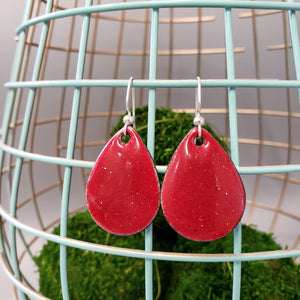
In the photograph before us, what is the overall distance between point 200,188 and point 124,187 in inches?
2.0

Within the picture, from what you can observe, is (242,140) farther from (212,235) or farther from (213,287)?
(212,235)

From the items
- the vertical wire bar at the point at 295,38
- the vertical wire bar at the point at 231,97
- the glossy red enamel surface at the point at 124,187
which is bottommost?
the glossy red enamel surface at the point at 124,187

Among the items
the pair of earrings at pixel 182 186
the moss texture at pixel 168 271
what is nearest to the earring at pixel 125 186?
the pair of earrings at pixel 182 186

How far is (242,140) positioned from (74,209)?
357 millimetres

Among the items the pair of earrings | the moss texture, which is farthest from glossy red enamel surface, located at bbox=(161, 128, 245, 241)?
the moss texture

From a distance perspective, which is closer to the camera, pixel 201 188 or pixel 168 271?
pixel 201 188

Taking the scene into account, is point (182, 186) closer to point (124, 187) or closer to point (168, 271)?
point (124, 187)

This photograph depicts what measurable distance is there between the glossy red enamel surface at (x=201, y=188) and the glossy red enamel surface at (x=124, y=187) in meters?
0.01

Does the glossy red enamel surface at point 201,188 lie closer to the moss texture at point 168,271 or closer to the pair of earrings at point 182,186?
the pair of earrings at point 182,186

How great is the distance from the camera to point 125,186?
0.24 meters

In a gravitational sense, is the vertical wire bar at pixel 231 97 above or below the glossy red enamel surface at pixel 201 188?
above

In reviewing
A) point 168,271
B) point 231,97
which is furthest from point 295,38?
point 168,271

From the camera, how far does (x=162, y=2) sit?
241mm

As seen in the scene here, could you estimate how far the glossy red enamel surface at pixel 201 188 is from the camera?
229mm
